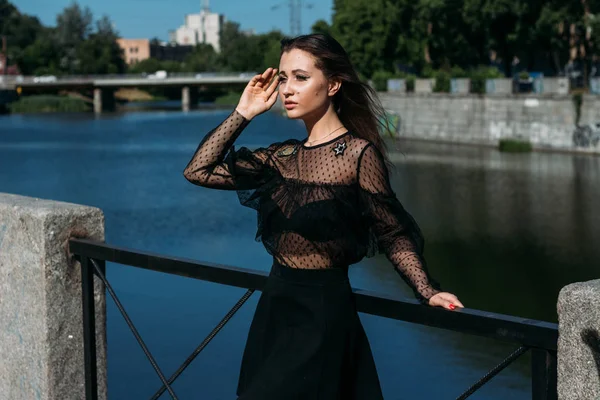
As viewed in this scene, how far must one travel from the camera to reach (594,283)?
94.3 inches

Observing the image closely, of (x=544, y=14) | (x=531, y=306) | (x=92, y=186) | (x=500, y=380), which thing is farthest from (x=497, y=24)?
(x=500, y=380)

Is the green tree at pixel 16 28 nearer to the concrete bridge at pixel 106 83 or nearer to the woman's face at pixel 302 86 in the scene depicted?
the concrete bridge at pixel 106 83

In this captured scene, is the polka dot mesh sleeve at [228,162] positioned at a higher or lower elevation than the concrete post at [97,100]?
higher

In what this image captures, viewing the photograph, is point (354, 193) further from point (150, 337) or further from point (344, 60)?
point (150, 337)

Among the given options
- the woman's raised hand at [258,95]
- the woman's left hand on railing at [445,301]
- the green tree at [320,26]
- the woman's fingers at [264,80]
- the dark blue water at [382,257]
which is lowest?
the dark blue water at [382,257]

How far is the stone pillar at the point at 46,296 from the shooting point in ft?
13.4

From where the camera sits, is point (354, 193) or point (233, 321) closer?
point (354, 193)

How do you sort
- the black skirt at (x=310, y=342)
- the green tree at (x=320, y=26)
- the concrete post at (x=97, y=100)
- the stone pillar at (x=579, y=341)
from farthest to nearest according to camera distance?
the concrete post at (x=97, y=100), the green tree at (x=320, y=26), the black skirt at (x=310, y=342), the stone pillar at (x=579, y=341)

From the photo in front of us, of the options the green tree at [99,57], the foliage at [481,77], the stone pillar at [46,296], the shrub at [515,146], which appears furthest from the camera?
the green tree at [99,57]

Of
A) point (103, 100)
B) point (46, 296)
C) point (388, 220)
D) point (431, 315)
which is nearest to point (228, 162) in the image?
point (388, 220)

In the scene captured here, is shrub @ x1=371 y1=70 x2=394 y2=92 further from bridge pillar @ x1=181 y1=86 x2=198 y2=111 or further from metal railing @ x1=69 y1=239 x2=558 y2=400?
metal railing @ x1=69 y1=239 x2=558 y2=400

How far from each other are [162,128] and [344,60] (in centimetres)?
5048

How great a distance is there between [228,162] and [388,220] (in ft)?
2.14

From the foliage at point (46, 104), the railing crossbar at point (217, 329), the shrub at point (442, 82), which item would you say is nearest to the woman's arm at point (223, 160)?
the railing crossbar at point (217, 329)
